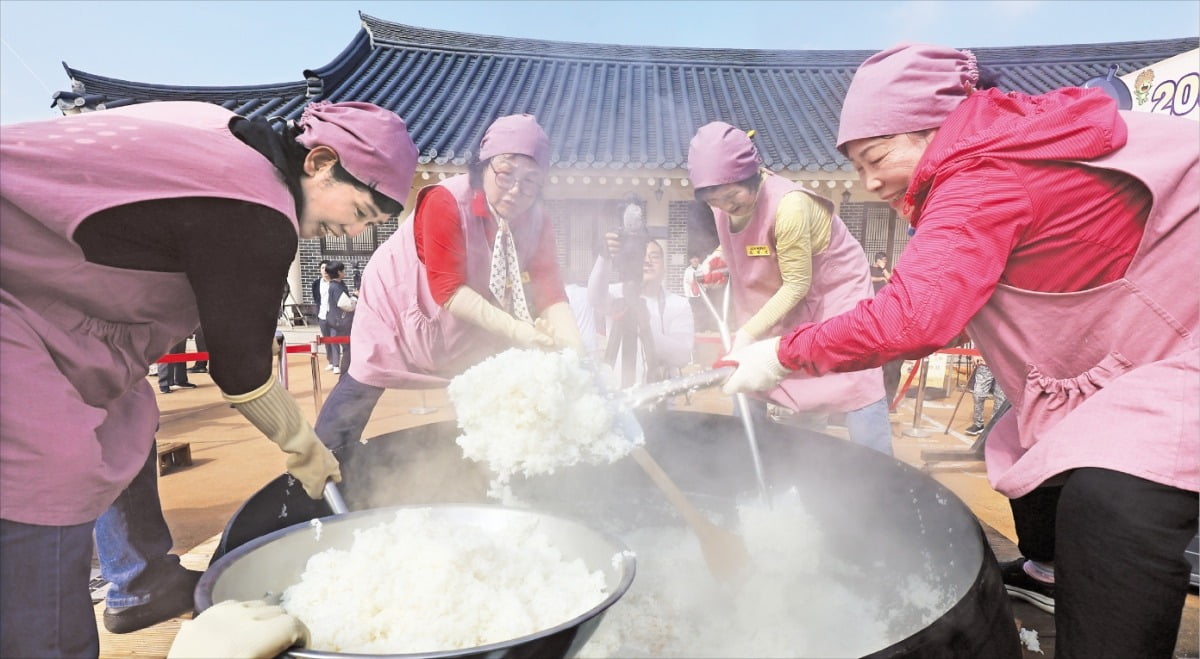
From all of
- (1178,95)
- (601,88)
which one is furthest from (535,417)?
(601,88)

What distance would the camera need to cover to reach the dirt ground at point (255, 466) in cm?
178

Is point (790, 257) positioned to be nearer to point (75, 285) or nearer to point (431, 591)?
point (431, 591)

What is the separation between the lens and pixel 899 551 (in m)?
1.92

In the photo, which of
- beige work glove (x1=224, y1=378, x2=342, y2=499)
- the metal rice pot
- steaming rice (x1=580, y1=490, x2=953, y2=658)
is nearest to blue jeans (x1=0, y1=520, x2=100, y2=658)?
the metal rice pot

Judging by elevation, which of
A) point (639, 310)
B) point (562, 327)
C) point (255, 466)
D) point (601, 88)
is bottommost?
point (255, 466)

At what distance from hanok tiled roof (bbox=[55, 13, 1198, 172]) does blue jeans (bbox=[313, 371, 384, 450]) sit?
680 cm

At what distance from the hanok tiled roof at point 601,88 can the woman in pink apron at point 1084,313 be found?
317 inches

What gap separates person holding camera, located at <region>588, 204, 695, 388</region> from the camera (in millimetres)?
6043

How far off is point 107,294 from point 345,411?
1602 mm

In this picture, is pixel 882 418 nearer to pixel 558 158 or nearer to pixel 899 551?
pixel 899 551

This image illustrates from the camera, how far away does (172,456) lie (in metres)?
5.10

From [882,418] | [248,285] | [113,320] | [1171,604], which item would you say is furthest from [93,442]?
[882,418]

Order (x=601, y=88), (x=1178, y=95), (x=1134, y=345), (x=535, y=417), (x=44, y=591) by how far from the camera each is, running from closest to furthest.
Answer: (x=44, y=591), (x=1134, y=345), (x=535, y=417), (x=1178, y=95), (x=601, y=88)

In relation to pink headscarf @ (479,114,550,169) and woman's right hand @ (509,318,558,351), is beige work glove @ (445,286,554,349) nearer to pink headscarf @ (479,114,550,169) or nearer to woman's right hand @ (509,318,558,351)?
woman's right hand @ (509,318,558,351)
